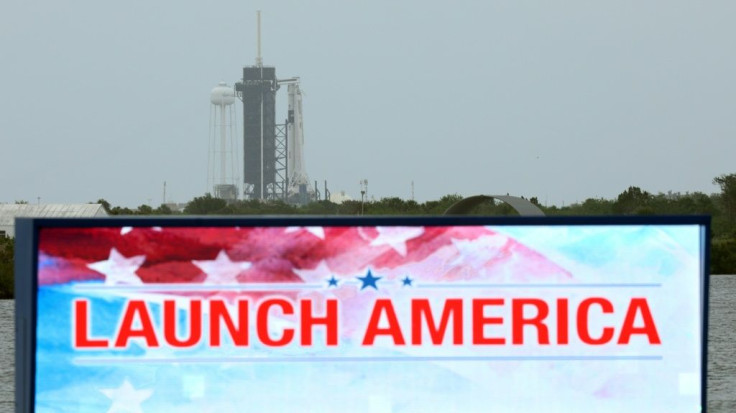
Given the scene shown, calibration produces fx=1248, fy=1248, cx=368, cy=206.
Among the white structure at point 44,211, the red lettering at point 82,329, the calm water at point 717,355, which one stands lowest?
the calm water at point 717,355

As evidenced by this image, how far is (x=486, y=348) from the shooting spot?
24.8 feet

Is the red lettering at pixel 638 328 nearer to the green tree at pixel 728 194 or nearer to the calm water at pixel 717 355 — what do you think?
the calm water at pixel 717 355

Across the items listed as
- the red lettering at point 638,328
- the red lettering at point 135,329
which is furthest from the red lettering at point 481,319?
the red lettering at point 135,329

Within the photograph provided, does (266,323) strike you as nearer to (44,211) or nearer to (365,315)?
(365,315)

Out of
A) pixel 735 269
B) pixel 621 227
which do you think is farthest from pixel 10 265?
pixel 621 227

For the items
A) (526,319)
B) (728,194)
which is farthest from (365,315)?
(728,194)

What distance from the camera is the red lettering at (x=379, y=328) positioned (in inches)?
293

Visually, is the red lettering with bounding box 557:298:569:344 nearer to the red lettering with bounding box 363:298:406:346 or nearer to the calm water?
the red lettering with bounding box 363:298:406:346

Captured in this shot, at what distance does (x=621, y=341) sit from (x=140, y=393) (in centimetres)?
290

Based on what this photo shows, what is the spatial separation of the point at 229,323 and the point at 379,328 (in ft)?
2.93

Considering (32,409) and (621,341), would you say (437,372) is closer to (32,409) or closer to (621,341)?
(621,341)

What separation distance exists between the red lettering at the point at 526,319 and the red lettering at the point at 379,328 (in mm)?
695

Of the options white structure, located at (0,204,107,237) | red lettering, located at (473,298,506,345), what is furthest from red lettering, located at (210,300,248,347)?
white structure, located at (0,204,107,237)

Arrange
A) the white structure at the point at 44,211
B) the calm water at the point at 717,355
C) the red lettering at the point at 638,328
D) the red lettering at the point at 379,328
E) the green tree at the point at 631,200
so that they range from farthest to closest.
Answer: the green tree at the point at 631,200 → the white structure at the point at 44,211 → the calm water at the point at 717,355 → the red lettering at the point at 638,328 → the red lettering at the point at 379,328
